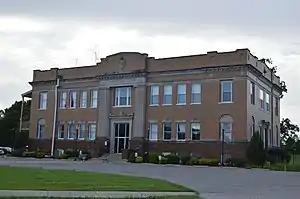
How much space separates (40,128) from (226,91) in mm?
23411

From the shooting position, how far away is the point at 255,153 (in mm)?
38312

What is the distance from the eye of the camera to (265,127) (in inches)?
1821

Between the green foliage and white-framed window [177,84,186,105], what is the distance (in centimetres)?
797

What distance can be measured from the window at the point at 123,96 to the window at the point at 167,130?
15.7 ft

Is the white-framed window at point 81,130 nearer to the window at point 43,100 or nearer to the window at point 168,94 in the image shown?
the window at point 43,100

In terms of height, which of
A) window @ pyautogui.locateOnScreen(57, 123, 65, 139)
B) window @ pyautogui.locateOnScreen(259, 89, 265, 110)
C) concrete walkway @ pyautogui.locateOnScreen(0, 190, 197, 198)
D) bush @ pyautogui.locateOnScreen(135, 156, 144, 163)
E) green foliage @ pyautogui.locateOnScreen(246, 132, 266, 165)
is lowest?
concrete walkway @ pyautogui.locateOnScreen(0, 190, 197, 198)

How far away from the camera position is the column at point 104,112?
48125mm

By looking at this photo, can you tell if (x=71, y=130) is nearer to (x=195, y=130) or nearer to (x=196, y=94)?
(x=195, y=130)

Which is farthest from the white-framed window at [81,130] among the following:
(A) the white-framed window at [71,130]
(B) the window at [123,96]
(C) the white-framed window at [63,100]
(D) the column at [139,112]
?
(D) the column at [139,112]

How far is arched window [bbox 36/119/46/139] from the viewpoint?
5422 centimetres

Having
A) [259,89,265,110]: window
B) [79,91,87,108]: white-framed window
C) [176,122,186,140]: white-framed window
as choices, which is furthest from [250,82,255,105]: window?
[79,91,87,108]: white-framed window

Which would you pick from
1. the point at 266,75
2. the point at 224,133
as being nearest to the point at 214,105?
the point at 224,133

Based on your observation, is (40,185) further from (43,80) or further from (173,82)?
(43,80)

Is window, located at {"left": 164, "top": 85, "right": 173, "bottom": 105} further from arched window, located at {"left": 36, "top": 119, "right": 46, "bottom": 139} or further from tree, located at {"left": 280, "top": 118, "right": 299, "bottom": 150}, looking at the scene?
tree, located at {"left": 280, "top": 118, "right": 299, "bottom": 150}
